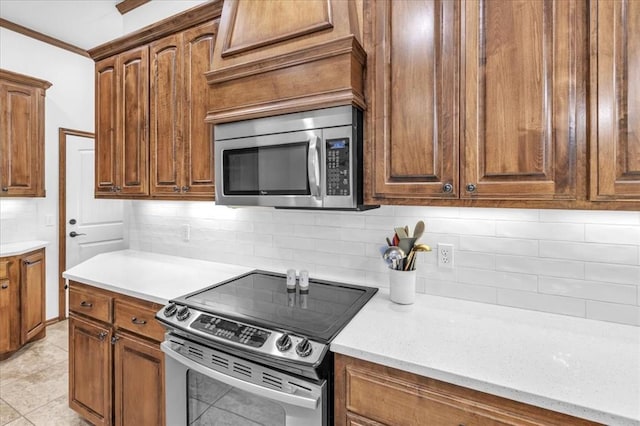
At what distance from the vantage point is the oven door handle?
3.66 feet

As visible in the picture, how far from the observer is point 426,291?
1639 mm

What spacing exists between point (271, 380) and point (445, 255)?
0.99 m

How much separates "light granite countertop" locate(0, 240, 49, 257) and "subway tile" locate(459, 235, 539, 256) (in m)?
3.63

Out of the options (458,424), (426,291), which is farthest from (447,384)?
(426,291)

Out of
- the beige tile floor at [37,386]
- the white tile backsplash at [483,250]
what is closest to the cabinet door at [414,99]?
the white tile backsplash at [483,250]

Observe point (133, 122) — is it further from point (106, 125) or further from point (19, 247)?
point (19, 247)

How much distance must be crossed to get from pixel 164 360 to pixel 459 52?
1936 mm

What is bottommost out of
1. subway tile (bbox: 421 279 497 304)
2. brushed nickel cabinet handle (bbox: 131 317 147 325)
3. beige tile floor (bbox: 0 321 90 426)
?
beige tile floor (bbox: 0 321 90 426)

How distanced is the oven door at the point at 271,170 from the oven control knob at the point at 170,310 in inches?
22.8

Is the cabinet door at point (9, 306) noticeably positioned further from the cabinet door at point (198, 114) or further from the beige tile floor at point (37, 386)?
the cabinet door at point (198, 114)

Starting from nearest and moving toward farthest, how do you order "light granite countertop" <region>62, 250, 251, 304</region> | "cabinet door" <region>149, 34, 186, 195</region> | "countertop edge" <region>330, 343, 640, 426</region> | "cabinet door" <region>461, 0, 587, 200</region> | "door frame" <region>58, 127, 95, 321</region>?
"countertop edge" <region>330, 343, 640, 426</region>, "cabinet door" <region>461, 0, 587, 200</region>, "light granite countertop" <region>62, 250, 251, 304</region>, "cabinet door" <region>149, 34, 186, 195</region>, "door frame" <region>58, 127, 95, 321</region>

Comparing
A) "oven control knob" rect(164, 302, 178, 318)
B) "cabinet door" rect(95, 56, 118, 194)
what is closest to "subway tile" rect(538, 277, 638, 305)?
"oven control knob" rect(164, 302, 178, 318)

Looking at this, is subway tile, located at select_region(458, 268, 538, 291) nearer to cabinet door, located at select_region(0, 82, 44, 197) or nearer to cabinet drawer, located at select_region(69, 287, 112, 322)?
cabinet drawer, located at select_region(69, 287, 112, 322)

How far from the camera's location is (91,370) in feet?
6.34
